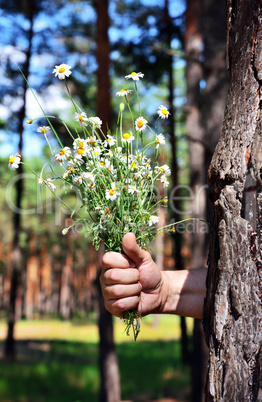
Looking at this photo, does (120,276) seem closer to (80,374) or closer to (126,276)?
(126,276)

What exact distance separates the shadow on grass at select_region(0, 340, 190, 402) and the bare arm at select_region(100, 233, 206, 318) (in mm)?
8388

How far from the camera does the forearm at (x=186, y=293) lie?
6.89ft

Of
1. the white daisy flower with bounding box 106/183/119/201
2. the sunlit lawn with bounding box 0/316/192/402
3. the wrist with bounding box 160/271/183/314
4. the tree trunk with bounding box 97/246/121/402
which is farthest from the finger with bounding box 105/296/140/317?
the sunlit lawn with bounding box 0/316/192/402

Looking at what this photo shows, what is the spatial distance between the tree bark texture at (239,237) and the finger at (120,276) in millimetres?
333

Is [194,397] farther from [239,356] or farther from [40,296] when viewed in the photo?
[40,296]

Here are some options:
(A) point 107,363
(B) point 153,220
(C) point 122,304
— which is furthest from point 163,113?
(A) point 107,363

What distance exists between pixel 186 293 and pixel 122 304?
541 mm

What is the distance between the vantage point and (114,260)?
1.71 meters

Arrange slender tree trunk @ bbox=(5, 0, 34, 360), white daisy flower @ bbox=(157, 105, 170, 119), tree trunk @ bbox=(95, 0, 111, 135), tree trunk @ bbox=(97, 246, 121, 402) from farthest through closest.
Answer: slender tree trunk @ bbox=(5, 0, 34, 360), tree trunk @ bbox=(95, 0, 111, 135), tree trunk @ bbox=(97, 246, 121, 402), white daisy flower @ bbox=(157, 105, 170, 119)

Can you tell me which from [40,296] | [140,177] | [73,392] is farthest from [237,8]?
[40,296]

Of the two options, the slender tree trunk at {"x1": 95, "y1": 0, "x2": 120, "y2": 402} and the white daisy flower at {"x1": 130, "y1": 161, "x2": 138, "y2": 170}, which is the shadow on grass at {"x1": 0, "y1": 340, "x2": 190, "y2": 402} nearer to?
the slender tree trunk at {"x1": 95, "y1": 0, "x2": 120, "y2": 402}

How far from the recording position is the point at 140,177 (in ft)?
5.98

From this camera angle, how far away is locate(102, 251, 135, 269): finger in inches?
67.2

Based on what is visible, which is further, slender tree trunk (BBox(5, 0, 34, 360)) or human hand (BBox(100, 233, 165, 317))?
slender tree trunk (BBox(5, 0, 34, 360))
